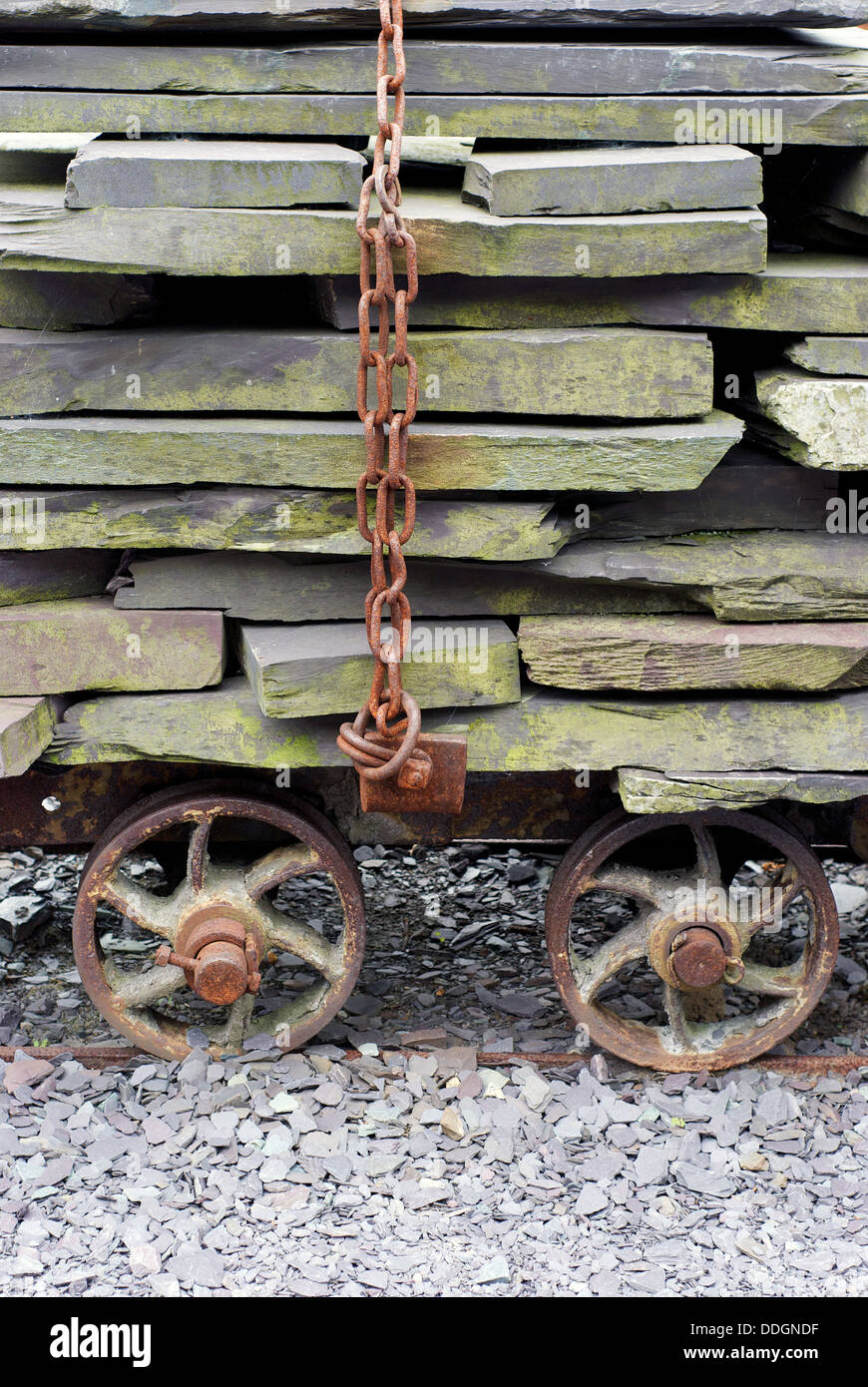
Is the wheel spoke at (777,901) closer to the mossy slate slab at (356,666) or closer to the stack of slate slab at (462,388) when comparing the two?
the stack of slate slab at (462,388)

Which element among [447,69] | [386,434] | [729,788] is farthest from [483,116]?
[729,788]

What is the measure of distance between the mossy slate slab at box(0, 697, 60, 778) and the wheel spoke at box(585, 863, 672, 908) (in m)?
1.53

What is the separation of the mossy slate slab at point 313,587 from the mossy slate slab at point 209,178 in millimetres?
839

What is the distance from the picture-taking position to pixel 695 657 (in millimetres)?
3436

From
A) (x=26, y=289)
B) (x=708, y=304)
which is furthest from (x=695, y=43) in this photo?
(x=26, y=289)

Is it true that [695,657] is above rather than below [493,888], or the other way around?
above

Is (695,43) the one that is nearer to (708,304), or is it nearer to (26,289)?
(708,304)

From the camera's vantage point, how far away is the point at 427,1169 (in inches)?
143

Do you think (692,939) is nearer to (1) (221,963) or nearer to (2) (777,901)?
(2) (777,901)

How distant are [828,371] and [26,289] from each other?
1.88 m

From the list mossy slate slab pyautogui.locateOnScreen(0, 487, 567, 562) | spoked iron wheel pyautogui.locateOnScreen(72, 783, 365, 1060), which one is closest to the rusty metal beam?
spoked iron wheel pyautogui.locateOnScreen(72, 783, 365, 1060)

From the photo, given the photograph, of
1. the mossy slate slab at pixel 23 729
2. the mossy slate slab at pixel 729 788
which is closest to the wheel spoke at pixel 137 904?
the mossy slate slab at pixel 23 729

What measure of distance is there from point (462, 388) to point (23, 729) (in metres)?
1.31

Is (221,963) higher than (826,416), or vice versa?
(826,416)
